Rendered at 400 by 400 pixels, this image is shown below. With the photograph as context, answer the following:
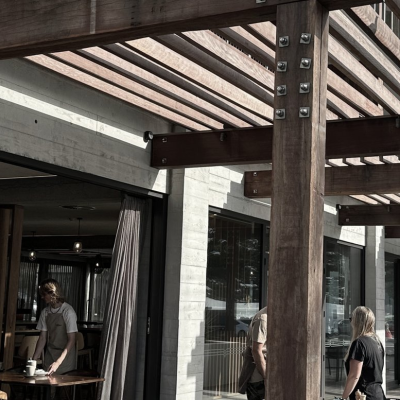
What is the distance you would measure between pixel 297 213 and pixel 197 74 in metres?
2.89

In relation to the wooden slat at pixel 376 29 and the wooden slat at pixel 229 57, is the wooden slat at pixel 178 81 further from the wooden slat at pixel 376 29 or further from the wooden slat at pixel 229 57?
the wooden slat at pixel 376 29

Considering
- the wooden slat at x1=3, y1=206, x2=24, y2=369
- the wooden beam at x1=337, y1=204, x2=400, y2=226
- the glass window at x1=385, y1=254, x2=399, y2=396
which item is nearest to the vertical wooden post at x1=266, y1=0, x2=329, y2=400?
the wooden slat at x1=3, y1=206, x2=24, y2=369

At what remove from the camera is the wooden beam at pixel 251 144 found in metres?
6.75

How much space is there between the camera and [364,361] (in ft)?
17.1

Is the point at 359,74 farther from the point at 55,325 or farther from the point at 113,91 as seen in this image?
the point at 55,325

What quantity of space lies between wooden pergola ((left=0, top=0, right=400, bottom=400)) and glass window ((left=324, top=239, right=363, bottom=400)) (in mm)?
3996

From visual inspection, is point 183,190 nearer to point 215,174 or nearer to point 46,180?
point 215,174

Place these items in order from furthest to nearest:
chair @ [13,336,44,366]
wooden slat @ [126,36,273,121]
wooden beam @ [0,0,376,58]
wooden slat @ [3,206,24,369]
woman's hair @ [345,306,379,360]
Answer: chair @ [13,336,44,366] < wooden slat @ [3,206,24,369] < wooden slat @ [126,36,273,121] < woman's hair @ [345,306,379,360] < wooden beam @ [0,0,376,58]

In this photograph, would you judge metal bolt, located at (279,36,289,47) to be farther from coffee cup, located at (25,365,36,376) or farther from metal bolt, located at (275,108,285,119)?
coffee cup, located at (25,365,36,376)

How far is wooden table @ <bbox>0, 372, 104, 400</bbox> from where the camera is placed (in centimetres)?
579

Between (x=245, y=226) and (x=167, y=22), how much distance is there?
242 inches

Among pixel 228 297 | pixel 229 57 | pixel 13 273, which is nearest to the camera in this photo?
pixel 229 57

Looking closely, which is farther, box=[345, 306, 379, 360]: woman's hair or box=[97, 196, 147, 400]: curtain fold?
box=[97, 196, 147, 400]: curtain fold

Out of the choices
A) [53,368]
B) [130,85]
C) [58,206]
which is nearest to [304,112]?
[130,85]
